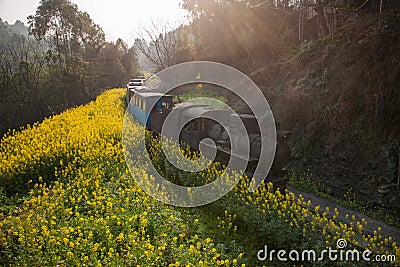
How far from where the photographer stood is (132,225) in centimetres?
553

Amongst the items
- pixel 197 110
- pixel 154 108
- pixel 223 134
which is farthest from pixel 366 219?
pixel 154 108

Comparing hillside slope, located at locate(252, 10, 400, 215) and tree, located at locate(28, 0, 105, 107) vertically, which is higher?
tree, located at locate(28, 0, 105, 107)

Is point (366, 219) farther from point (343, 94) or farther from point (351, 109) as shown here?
point (343, 94)

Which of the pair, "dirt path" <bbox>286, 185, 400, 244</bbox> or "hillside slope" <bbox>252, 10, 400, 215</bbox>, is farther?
"hillside slope" <bbox>252, 10, 400, 215</bbox>

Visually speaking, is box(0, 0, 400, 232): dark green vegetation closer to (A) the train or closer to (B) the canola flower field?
(A) the train

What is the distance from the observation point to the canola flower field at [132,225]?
459cm

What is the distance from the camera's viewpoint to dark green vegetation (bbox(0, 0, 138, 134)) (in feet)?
81.1

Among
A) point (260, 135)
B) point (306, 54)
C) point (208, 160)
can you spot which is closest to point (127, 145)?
point (208, 160)

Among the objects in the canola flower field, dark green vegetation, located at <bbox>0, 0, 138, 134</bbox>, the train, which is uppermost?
dark green vegetation, located at <bbox>0, 0, 138, 134</bbox>

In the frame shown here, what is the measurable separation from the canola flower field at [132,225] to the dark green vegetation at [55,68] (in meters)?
18.6

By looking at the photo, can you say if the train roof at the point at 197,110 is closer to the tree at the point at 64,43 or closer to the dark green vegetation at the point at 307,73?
the dark green vegetation at the point at 307,73

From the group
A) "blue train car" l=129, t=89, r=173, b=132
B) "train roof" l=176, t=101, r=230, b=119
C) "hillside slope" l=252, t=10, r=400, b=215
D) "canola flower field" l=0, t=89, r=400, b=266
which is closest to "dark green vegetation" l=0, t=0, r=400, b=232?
"hillside slope" l=252, t=10, r=400, b=215

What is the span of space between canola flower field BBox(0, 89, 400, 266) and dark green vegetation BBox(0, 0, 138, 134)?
18.6 meters

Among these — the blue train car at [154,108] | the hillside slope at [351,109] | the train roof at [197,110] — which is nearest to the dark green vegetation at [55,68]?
the blue train car at [154,108]
